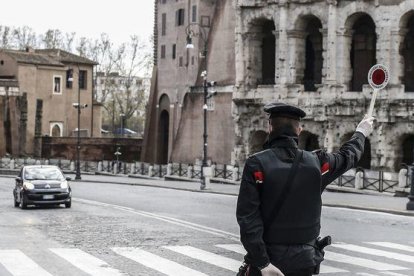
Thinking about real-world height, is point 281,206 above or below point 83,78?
below

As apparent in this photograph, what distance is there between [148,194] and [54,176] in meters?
9.42

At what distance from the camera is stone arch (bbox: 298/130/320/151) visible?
55175 mm

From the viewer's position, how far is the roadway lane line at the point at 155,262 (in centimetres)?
1440

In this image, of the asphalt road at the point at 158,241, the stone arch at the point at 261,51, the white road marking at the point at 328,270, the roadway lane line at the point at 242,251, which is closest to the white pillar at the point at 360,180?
the asphalt road at the point at 158,241

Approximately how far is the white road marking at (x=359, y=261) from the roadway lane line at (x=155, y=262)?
121 inches

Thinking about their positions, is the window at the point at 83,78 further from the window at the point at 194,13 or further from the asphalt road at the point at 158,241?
the asphalt road at the point at 158,241

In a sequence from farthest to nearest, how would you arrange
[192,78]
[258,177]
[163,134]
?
[163,134]
[192,78]
[258,177]

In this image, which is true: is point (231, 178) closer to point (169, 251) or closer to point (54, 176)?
point (54, 176)

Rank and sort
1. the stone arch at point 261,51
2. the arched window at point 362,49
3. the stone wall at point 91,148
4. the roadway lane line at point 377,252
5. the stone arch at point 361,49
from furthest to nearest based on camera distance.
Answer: the stone wall at point 91,148 → the stone arch at point 261,51 → the arched window at point 362,49 → the stone arch at point 361,49 → the roadway lane line at point 377,252

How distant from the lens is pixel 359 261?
15961 millimetres

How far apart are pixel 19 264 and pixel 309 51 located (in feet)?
141

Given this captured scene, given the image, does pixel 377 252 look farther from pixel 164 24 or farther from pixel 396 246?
pixel 164 24

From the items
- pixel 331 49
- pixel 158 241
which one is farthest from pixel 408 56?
pixel 158 241

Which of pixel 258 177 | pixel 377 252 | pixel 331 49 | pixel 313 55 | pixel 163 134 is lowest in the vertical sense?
pixel 377 252
